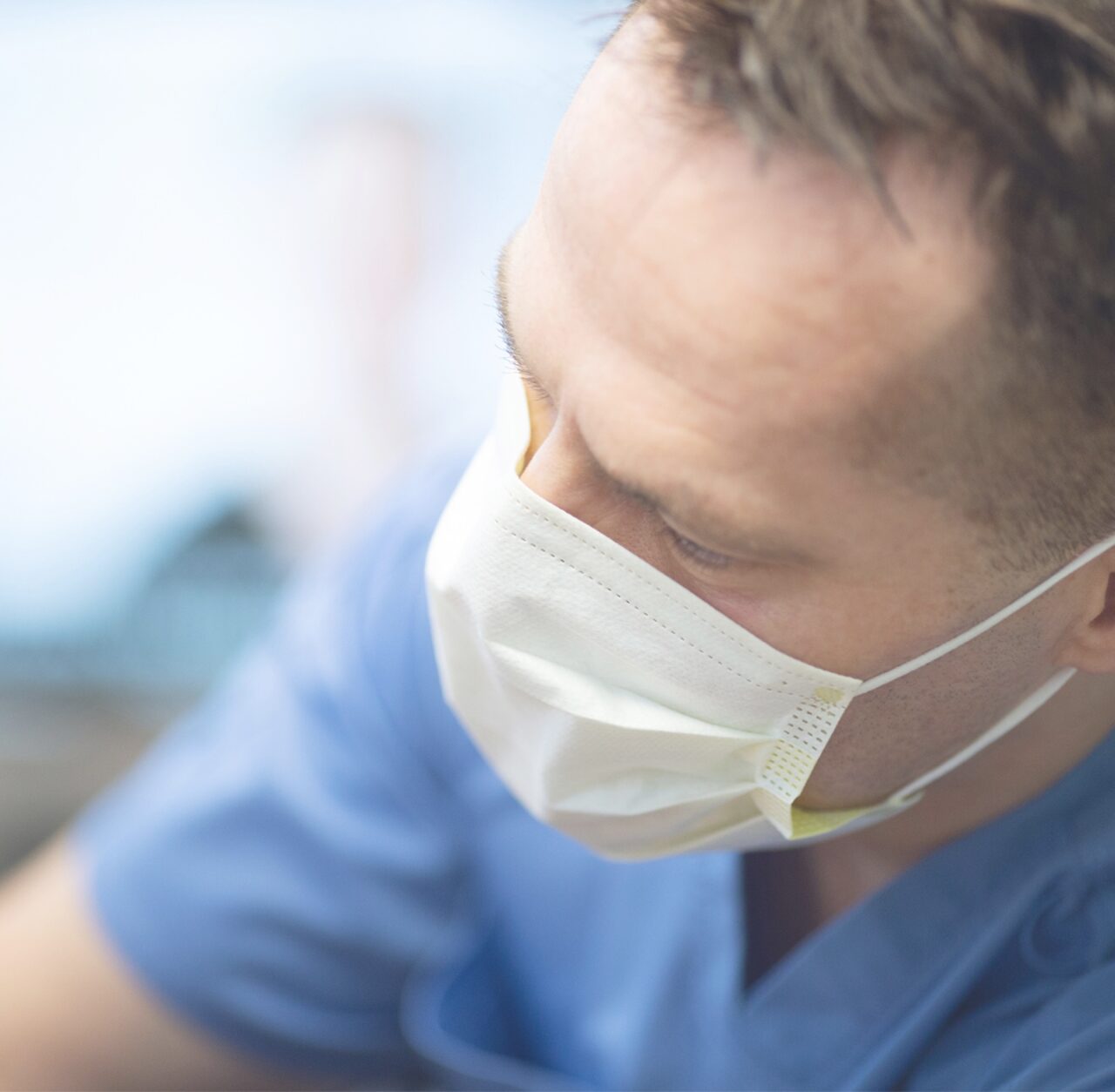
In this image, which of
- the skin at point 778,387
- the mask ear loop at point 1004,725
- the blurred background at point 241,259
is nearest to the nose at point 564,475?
the skin at point 778,387

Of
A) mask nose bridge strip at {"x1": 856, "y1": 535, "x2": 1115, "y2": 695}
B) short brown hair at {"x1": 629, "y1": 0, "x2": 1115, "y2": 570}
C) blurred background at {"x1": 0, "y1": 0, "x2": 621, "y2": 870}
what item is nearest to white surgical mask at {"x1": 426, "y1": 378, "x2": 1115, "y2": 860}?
mask nose bridge strip at {"x1": 856, "y1": 535, "x2": 1115, "y2": 695}

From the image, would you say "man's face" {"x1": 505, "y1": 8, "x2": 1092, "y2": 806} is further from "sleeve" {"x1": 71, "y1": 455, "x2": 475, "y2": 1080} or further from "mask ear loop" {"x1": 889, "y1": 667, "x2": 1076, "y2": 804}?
"sleeve" {"x1": 71, "y1": 455, "x2": 475, "y2": 1080}

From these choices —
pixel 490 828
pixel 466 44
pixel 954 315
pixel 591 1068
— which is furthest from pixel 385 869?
pixel 466 44

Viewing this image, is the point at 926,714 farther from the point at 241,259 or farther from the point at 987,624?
the point at 241,259

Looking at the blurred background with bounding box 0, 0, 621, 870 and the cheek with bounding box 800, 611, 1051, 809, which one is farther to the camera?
the blurred background with bounding box 0, 0, 621, 870

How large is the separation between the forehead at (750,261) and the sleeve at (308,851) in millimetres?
505

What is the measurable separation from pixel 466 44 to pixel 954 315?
1.68 m

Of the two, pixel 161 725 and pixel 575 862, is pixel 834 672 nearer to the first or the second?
pixel 575 862

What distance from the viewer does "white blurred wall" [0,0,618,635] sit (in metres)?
2.02

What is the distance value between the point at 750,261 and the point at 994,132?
0.12m

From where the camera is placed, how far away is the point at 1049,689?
738 millimetres

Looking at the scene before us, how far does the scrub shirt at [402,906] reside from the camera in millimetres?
938

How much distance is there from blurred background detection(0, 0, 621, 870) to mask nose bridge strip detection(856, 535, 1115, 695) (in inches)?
53.8

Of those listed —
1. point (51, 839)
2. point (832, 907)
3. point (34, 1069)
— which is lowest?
point (51, 839)
